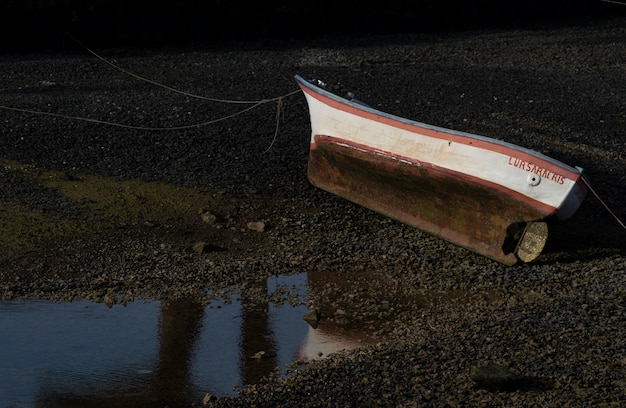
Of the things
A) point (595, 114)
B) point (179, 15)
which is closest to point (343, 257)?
point (595, 114)

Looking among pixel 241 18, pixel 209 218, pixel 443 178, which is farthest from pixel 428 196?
pixel 241 18

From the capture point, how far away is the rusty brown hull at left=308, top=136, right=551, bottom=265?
9625mm

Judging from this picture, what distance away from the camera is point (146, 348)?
8078 millimetres

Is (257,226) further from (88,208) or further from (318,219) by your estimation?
(88,208)

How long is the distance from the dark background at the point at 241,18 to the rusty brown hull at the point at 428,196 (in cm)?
672

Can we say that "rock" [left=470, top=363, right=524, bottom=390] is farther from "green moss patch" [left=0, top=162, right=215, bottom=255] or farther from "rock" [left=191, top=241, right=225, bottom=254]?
"green moss patch" [left=0, top=162, right=215, bottom=255]

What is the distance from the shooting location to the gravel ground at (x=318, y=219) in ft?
24.3

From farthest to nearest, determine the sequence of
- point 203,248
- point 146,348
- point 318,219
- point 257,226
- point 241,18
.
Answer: point 241,18 < point 318,219 < point 257,226 < point 203,248 < point 146,348

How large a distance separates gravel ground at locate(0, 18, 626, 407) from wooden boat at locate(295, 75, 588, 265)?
0.67ft

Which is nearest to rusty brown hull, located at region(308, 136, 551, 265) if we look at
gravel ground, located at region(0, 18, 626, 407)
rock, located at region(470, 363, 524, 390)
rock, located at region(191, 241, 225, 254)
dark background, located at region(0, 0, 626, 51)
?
gravel ground, located at region(0, 18, 626, 407)

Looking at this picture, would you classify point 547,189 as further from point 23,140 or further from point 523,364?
point 23,140

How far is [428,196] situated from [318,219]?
1.16 metres

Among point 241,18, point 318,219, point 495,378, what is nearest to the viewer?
point 495,378

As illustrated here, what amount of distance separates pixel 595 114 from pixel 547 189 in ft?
16.8
